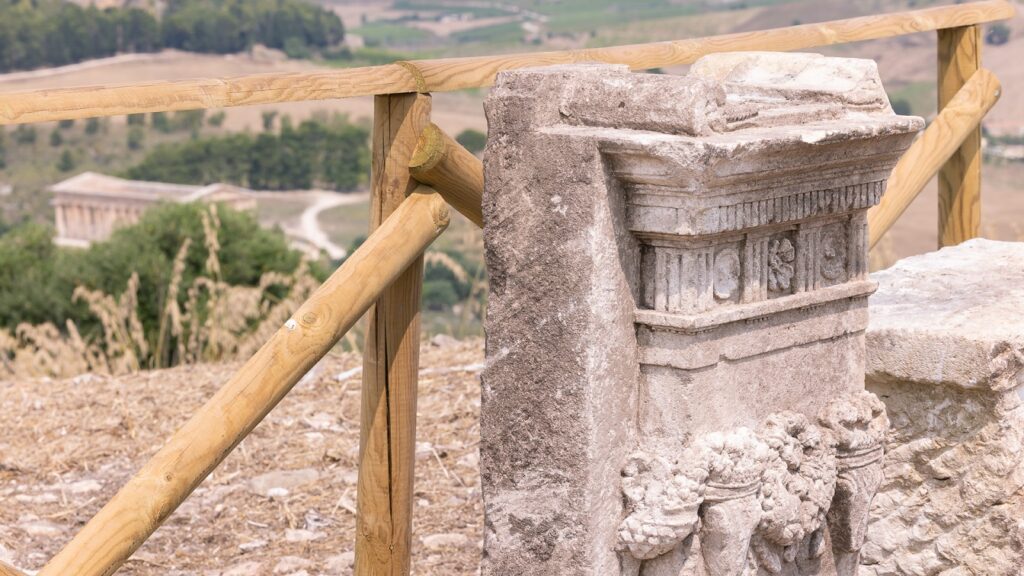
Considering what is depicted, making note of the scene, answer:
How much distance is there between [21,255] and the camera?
56.4 ft

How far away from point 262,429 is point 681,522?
2.77m

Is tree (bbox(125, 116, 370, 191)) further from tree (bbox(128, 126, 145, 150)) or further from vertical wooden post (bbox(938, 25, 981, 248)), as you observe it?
vertical wooden post (bbox(938, 25, 981, 248))

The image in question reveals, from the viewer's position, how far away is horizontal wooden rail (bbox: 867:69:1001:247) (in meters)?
4.35

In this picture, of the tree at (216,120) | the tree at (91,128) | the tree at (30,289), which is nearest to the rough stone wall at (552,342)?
the tree at (30,289)

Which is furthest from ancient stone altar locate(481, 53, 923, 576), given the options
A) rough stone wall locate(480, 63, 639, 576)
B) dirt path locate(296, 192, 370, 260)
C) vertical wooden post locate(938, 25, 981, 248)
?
dirt path locate(296, 192, 370, 260)

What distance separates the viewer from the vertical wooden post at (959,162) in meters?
4.86

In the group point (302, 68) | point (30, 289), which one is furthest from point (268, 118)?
point (30, 289)

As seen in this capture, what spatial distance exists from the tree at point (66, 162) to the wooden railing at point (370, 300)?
4516cm

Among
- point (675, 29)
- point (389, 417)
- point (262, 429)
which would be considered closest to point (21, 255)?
point (262, 429)

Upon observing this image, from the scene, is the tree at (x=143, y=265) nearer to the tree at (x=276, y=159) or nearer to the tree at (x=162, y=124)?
the tree at (x=276, y=159)

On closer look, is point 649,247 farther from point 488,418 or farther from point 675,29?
point 675,29

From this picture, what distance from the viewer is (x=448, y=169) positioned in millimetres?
3057

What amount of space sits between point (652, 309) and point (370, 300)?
27.4 inches

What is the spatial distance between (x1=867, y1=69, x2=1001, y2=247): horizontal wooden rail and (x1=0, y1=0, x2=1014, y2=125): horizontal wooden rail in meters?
0.65
